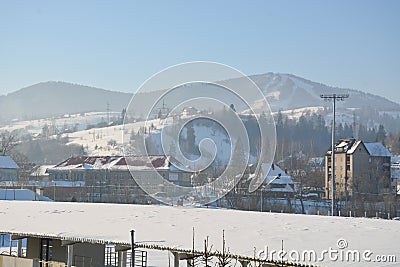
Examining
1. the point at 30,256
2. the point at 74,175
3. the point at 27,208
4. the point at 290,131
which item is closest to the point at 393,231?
the point at 30,256

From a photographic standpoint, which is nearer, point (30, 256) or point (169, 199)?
point (30, 256)

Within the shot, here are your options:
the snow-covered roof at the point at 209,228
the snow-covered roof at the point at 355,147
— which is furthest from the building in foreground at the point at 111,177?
the snow-covered roof at the point at 209,228

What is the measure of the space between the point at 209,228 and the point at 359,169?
194 ft

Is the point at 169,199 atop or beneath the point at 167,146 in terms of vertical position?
beneath

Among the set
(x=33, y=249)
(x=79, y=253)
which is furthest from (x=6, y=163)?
(x=79, y=253)

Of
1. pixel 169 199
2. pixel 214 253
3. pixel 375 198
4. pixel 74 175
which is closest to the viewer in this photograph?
pixel 214 253

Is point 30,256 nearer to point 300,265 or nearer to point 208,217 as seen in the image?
point 208,217

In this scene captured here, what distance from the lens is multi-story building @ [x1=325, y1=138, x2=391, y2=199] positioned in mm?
70750

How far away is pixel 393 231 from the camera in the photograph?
17.2 meters

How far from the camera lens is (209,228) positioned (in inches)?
704

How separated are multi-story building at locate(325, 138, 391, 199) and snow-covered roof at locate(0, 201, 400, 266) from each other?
4871cm

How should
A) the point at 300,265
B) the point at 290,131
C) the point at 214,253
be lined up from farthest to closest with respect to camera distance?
the point at 290,131
the point at 214,253
the point at 300,265

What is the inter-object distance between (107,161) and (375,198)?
35.4m

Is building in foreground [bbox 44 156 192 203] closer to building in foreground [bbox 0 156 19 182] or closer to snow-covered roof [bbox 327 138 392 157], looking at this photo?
A: building in foreground [bbox 0 156 19 182]
